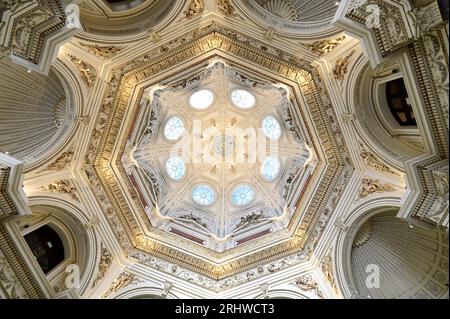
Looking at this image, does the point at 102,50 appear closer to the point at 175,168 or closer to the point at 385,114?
the point at 175,168

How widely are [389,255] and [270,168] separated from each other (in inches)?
241

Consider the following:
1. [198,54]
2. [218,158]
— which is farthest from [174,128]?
[198,54]

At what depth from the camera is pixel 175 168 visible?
660 inches

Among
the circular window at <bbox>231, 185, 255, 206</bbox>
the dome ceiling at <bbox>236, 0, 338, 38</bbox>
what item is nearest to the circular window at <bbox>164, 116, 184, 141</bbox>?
the circular window at <bbox>231, 185, 255, 206</bbox>

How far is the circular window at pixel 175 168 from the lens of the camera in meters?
16.5

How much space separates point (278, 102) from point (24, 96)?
8.70 metres

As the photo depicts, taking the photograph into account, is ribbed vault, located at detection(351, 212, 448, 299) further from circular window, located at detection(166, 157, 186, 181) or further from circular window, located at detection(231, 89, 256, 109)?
circular window, located at detection(166, 157, 186, 181)

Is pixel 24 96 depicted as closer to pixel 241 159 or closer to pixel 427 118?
pixel 241 159

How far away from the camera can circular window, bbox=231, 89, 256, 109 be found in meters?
16.2

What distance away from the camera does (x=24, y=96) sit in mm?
11586

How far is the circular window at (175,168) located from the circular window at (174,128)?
3.18ft

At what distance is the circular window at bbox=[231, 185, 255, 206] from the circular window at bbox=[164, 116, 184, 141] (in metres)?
3.54

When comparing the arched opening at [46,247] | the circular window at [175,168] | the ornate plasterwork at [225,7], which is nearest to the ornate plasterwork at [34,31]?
the ornate plasterwork at [225,7]
